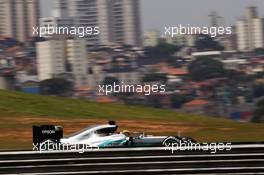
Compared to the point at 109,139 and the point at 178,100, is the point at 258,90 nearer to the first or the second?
the point at 178,100

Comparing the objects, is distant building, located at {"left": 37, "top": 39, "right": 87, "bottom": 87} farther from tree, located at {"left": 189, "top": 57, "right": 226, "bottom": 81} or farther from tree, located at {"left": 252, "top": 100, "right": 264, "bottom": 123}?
tree, located at {"left": 252, "top": 100, "right": 264, "bottom": 123}

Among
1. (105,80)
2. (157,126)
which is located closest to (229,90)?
(105,80)

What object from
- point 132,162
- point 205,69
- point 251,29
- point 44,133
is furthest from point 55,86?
point 132,162

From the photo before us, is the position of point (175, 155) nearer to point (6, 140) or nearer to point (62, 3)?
point (6, 140)

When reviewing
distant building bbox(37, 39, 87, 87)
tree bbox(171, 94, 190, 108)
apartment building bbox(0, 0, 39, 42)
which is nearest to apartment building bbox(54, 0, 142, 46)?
distant building bbox(37, 39, 87, 87)

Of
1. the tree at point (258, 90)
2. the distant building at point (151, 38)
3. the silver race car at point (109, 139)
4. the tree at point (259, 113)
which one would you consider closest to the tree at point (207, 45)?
the distant building at point (151, 38)

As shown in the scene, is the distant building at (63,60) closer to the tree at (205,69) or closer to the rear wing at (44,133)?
the tree at (205,69)
